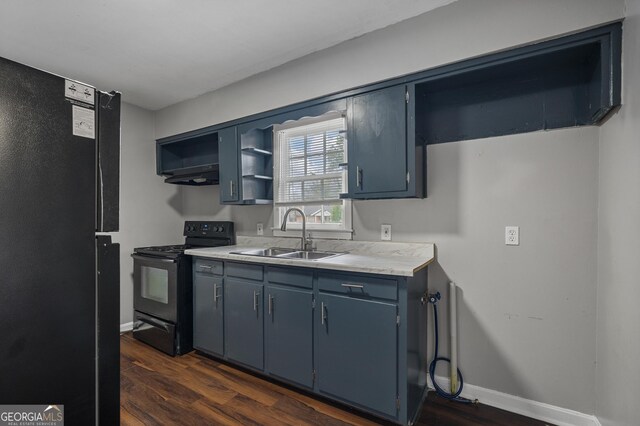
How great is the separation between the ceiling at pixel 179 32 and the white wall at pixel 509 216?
0.23m

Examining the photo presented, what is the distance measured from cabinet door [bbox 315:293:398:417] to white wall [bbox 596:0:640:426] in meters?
0.99

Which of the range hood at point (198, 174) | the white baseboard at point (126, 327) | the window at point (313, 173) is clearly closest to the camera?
the window at point (313, 173)

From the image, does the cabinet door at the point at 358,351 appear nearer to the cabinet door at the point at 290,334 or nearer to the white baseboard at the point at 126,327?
the cabinet door at the point at 290,334

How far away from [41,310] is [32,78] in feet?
2.08

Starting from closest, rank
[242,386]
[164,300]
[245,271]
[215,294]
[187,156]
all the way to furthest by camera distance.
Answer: [242,386], [245,271], [215,294], [164,300], [187,156]

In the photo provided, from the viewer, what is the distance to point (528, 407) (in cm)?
190

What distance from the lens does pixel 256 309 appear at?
2340 millimetres

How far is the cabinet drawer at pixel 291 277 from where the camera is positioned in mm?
2090

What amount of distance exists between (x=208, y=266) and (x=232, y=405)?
1.07 metres

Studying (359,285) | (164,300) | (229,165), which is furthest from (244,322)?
(229,165)

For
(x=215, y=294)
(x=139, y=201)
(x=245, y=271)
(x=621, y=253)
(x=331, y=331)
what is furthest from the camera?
(x=139, y=201)

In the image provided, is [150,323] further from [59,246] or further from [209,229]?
[59,246]

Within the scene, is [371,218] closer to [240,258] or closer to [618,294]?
[240,258]

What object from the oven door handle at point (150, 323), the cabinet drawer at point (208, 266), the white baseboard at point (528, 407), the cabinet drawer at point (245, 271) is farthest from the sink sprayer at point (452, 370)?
the oven door handle at point (150, 323)
